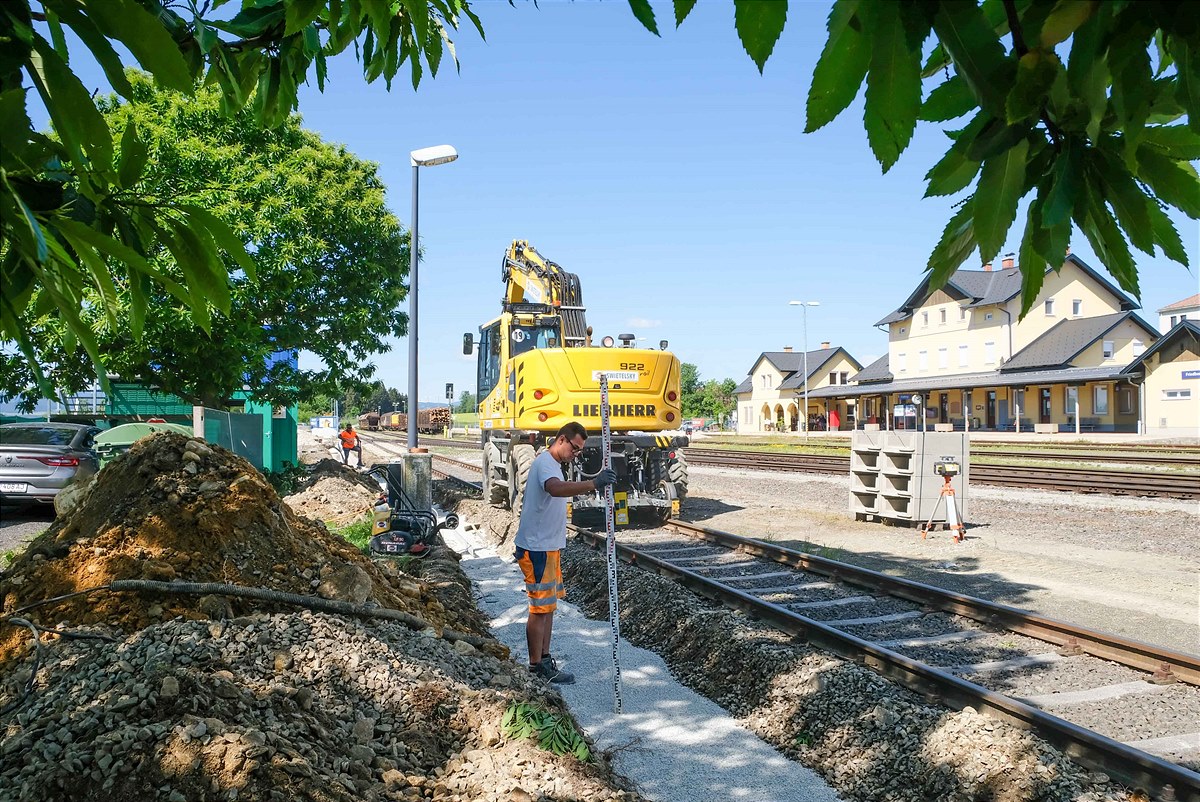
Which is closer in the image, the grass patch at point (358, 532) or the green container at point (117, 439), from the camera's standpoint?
the grass patch at point (358, 532)

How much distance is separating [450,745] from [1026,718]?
3498 mm

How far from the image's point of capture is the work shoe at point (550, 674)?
7004 millimetres

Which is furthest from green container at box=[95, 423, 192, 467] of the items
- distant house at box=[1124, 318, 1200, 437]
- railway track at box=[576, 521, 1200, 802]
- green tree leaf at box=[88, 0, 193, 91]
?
distant house at box=[1124, 318, 1200, 437]

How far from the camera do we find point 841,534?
1409 cm

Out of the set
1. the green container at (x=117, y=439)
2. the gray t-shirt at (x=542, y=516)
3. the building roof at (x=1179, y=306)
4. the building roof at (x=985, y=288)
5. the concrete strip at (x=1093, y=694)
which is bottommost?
the concrete strip at (x=1093, y=694)

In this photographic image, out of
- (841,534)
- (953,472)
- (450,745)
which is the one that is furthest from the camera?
(841,534)

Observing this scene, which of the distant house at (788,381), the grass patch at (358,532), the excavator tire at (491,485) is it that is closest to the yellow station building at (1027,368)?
the distant house at (788,381)

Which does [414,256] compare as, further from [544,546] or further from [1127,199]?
[1127,199]

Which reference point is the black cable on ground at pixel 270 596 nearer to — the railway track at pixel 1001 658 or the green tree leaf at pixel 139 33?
the railway track at pixel 1001 658

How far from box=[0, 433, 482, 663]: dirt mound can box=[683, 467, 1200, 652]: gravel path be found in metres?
6.60

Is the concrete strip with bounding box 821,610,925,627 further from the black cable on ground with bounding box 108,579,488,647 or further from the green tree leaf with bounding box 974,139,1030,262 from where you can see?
the green tree leaf with bounding box 974,139,1030,262

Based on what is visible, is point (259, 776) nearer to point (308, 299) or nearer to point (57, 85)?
point (57, 85)

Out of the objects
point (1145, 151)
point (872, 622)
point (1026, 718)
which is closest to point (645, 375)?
point (872, 622)

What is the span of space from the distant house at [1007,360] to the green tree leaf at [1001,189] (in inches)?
1734
